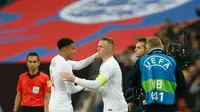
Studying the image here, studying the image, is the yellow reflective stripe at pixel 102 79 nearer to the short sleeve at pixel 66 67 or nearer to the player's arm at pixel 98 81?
the player's arm at pixel 98 81

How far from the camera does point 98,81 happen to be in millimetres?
11117

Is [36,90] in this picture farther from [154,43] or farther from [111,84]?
[154,43]

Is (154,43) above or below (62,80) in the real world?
above

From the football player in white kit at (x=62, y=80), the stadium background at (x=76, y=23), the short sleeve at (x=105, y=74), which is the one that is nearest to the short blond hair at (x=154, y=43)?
the short sleeve at (x=105, y=74)

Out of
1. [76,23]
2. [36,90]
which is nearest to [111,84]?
[36,90]

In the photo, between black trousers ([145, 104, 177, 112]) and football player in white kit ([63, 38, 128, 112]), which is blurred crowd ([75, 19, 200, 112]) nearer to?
football player in white kit ([63, 38, 128, 112])

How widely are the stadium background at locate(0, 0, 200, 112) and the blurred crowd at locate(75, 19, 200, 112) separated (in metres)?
1.26

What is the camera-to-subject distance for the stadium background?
20875 millimetres

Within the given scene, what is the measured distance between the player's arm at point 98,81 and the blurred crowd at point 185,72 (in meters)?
3.16

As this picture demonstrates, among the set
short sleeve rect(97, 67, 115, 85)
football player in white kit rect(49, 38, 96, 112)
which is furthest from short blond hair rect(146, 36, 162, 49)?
football player in white kit rect(49, 38, 96, 112)

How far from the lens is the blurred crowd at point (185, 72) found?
47.2 ft

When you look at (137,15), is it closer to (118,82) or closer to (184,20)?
(184,20)

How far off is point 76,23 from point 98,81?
11150 mm

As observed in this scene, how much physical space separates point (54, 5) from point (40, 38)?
1550 mm
